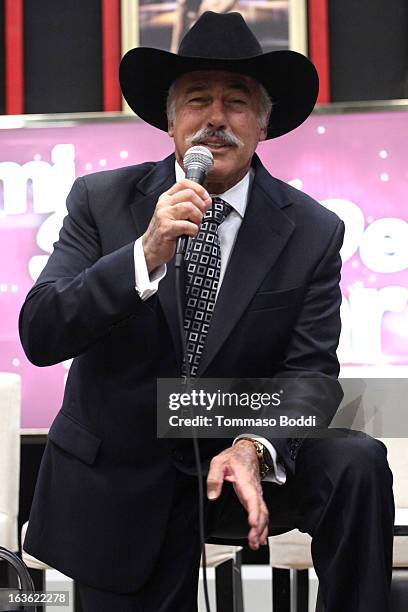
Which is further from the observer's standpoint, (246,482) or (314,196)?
(314,196)

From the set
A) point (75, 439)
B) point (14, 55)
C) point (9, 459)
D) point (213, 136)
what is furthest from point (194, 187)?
point (14, 55)

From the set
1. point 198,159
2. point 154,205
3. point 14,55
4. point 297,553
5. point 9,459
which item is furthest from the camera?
point 14,55

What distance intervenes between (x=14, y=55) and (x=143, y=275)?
8.13ft

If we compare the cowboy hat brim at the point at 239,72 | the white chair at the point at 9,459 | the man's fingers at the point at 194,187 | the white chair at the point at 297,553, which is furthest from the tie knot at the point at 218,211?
the white chair at the point at 9,459

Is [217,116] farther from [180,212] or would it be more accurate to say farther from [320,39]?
[320,39]

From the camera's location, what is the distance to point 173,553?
6.11 feet

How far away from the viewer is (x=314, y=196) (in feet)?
11.9

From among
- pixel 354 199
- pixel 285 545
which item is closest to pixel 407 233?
pixel 354 199

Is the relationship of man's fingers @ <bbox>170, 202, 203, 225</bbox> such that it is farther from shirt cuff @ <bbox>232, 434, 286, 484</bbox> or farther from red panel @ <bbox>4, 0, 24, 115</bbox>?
red panel @ <bbox>4, 0, 24, 115</bbox>

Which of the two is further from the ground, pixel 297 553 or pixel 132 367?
pixel 132 367

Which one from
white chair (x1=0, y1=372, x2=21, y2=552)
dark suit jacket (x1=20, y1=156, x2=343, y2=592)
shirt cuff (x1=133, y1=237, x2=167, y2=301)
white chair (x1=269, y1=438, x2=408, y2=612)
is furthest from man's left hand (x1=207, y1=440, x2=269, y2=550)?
white chair (x1=0, y1=372, x2=21, y2=552)

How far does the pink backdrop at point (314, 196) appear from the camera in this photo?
3586mm

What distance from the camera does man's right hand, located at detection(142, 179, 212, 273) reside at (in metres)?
1.50

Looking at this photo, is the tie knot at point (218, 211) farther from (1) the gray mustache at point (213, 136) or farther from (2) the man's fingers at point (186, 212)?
(2) the man's fingers at point (186, 212)
